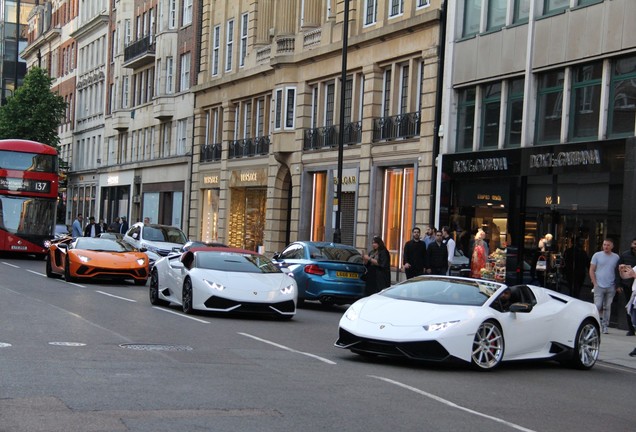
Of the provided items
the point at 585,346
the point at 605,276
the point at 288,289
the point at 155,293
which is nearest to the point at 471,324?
the point at 585,346

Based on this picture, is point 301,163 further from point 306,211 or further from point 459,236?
point 459,236

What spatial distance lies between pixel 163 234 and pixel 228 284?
59.4 ft

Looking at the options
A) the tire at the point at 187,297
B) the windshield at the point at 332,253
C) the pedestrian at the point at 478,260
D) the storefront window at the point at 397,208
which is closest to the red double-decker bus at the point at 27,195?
the storefront window at the point at 397,208

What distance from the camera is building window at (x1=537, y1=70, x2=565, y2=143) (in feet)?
91.7

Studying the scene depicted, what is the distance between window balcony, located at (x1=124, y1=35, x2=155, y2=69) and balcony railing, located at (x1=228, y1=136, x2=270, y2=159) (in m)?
14.6

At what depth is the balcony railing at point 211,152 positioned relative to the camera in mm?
53406

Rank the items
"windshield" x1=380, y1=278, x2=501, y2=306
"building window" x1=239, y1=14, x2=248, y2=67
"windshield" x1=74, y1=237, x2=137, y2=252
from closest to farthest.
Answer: "windshield" x1=380, y1=278, x2=501, y2=306 < "windshield" x1=74, y1=237, x2=137, y2=252 < "building window" x1=239, y1=14, x2=248, y2=67

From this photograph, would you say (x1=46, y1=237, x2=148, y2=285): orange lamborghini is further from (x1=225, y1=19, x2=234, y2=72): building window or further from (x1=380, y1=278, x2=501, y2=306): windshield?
(x1=225, y1=19, x2=234, y2=72): building window

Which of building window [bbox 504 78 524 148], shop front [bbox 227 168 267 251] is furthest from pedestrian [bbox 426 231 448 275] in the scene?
shop front [bbox 227 168 267 251]

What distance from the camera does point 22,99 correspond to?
267 feet

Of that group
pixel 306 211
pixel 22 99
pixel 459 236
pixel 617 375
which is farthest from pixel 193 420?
pixel 22 99

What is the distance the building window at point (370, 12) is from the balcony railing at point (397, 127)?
3.54 metres

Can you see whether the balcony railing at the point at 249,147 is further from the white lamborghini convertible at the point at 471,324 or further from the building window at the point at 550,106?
the white lamborghini convertible at the point at 471,324

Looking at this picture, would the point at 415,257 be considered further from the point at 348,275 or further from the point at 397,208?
the point at 397,208
